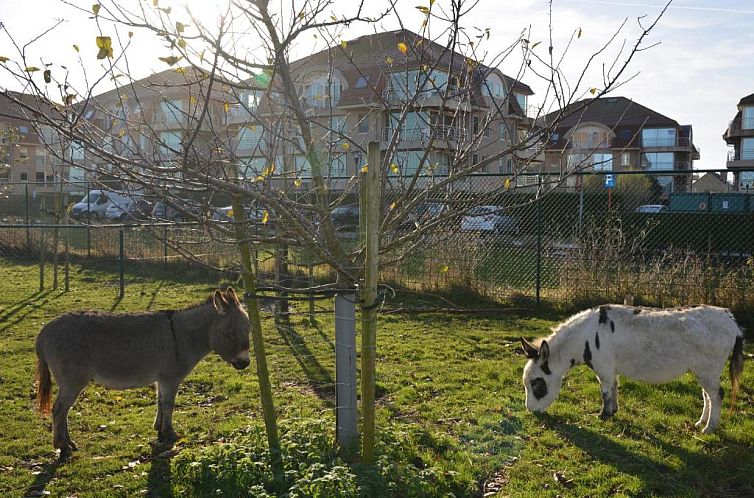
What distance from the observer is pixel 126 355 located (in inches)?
233

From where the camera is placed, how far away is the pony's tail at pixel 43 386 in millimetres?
5798

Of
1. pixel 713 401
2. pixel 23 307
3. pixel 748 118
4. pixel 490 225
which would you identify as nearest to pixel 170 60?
pixel 713 401

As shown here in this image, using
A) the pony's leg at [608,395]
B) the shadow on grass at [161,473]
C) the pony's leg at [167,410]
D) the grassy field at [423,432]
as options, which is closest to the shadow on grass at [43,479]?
the grassy field at [423,432]

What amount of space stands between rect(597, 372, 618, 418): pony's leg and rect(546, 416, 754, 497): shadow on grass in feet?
1.54

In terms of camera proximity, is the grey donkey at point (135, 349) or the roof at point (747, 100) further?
the roof at point (747, 100)

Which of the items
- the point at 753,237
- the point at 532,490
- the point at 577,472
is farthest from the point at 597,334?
the point at 753,237

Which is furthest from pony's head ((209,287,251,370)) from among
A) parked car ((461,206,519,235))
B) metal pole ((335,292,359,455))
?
parked car ((461,206,519,235))

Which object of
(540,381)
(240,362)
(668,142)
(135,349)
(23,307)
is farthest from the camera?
(668,142)

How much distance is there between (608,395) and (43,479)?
519 cm

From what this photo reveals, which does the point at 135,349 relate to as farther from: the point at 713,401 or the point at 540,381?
the point at 713,401

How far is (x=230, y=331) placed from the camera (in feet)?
20.1

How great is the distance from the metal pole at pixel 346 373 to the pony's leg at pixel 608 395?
9.21ft

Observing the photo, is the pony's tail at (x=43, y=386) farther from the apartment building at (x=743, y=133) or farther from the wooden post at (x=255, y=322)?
the apartment building at (x=743, y=133)

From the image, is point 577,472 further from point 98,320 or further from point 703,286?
point 703,286
